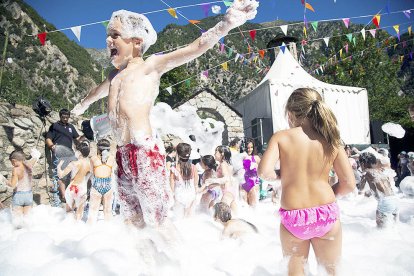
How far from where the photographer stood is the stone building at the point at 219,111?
14836mm

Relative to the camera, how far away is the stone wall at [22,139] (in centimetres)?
668

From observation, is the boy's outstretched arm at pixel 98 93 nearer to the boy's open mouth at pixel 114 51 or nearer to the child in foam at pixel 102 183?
the boy's open mouth at pixel 114 51

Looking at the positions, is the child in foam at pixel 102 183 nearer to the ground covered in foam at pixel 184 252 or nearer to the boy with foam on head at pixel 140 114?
the ground covered in foam at pixel 184 252

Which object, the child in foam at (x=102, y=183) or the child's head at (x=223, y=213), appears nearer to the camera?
the child's head at (x=223, y=213)

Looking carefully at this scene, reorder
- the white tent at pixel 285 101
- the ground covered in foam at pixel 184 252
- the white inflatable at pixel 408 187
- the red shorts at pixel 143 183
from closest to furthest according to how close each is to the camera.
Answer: the red shorts at pixel 143 183
the ground covered in foam at pixel 184 252
the white inflatable at pixel 408 187
the white tent at pixel 285 101

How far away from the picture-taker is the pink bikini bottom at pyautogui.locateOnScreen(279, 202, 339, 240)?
1.86 metres

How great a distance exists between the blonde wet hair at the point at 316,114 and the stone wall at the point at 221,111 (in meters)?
12.6

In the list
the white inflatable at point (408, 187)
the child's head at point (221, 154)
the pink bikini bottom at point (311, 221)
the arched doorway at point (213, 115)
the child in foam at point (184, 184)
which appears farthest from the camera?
the arched doorway at point (213, 115)

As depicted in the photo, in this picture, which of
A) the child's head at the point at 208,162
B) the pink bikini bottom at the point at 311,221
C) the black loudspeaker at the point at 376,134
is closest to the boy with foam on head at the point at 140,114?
the pink bikini bottom at the point at 311,221

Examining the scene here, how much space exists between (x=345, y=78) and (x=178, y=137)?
73.2 feet

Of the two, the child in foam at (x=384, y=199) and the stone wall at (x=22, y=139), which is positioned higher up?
the stone wall at (x=22, y=139)

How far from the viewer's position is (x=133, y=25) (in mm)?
2301

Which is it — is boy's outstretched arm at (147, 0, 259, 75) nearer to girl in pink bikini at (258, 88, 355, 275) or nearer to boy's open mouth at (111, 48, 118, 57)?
boy's open mouth at (111, 48, 118, 57)

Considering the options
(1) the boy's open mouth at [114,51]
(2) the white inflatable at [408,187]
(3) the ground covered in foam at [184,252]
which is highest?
(1) the boy's open mouth at [114,51]
